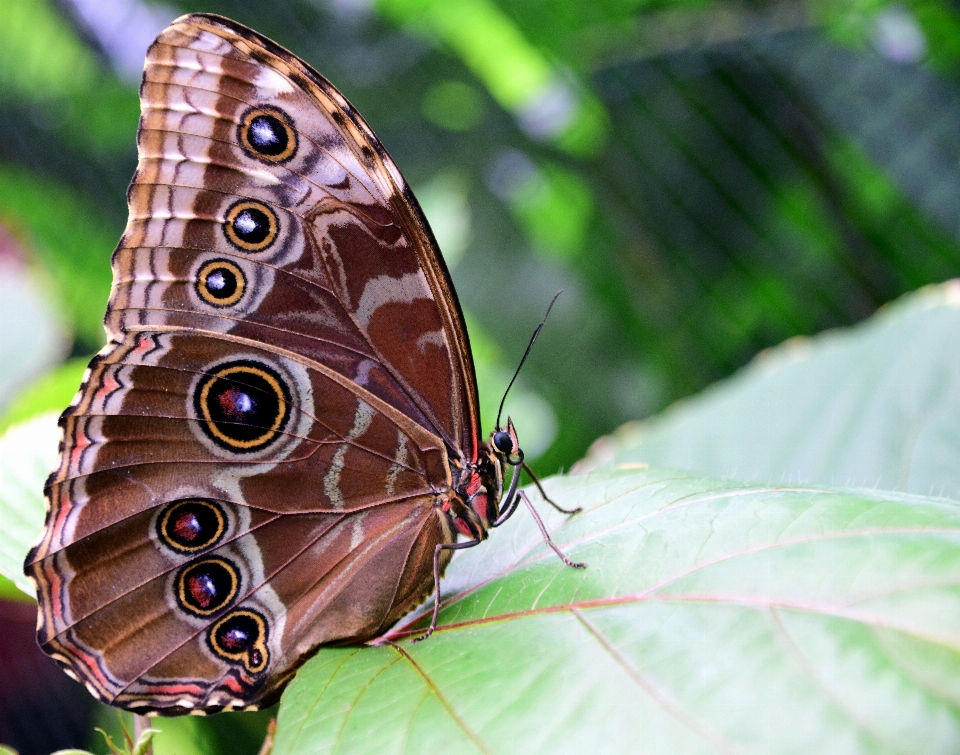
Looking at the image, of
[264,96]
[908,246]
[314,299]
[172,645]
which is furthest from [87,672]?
[908,246]

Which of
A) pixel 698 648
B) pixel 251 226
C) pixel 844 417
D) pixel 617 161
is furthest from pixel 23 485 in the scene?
pixel 617 161

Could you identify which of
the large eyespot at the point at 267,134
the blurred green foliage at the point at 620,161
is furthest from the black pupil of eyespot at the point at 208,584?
the blurred green foliage at the point at 620,161

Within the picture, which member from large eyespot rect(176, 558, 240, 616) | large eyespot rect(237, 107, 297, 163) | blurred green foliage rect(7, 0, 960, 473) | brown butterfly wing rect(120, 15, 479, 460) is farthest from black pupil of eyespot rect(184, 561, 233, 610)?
blurred green foliage rect(7, 0, 960, 473)

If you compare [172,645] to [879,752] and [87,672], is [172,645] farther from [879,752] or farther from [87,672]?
[879,752]

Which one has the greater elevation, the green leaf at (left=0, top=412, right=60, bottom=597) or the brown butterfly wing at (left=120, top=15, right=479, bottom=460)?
the brown butterfly wing at (left=120, top=15, right=479, bottom=460)

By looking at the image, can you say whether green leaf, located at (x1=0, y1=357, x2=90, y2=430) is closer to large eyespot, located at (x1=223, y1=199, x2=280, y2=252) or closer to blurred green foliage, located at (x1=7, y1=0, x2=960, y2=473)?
large eyespot, located at (x1=223, y1=199, x2=280, y2=252)

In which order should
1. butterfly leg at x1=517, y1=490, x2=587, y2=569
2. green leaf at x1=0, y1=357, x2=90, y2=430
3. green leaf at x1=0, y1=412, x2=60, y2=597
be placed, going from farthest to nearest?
green leaf at x1=0, y1=357, x2=90, y2=430 < green leaf at x1=0, y1=412, x2=60, y2=597 < butterfly leg at x1=517, y1=490, x2=587, y2=569
